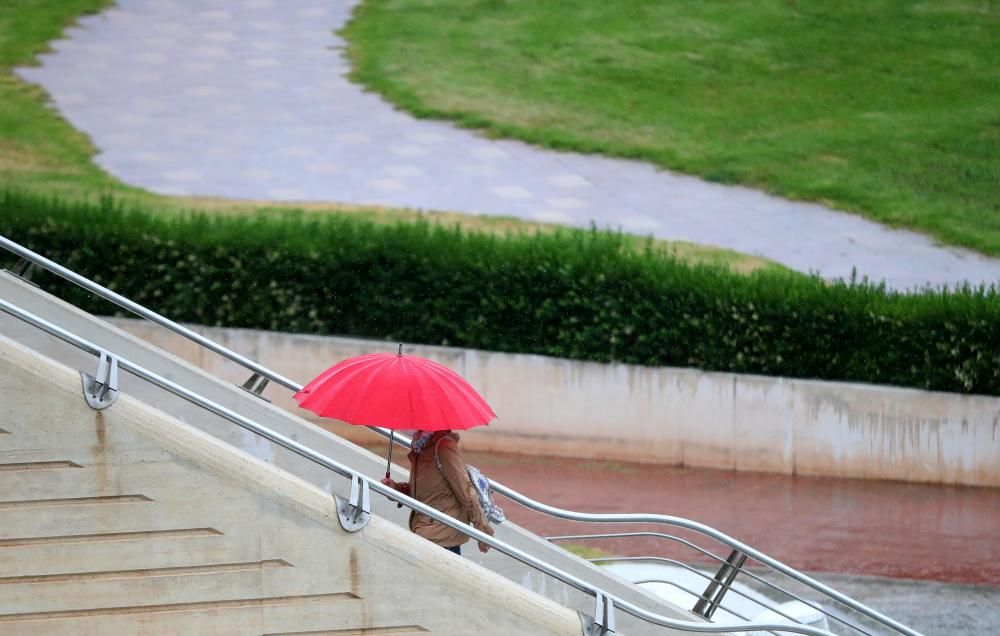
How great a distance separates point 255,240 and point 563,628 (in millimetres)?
9461

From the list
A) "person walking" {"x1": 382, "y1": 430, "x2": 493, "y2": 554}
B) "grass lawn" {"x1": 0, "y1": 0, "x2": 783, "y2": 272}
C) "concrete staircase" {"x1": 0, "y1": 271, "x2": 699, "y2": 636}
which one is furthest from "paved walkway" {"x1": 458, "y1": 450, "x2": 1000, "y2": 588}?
"person walking" {"x1": 382, "y1": 430, "x2": 493, "y2": 554}

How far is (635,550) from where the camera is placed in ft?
43.7

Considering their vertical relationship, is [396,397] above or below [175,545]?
above

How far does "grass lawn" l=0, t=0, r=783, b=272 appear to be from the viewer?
61.3 feet

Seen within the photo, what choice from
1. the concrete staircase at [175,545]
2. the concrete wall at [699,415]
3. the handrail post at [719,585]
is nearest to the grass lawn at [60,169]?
the concrete wall at [699,415]

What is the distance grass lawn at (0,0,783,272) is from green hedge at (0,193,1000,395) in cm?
111

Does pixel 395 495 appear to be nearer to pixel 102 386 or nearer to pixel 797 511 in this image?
pixel 102 386

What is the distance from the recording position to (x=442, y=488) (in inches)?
303

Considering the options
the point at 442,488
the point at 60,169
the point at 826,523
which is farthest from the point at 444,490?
the point at 60,169

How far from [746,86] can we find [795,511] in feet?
39.9

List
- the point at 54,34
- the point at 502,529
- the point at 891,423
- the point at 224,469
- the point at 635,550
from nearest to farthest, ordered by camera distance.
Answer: the point at 224,469 → the point at 502,529 → the point at 635,550 → the point at 891,423 → the point at 54,34

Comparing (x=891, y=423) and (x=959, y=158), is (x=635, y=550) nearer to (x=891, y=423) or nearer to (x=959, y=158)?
(x=891, y=423)

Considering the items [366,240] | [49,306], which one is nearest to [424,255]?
[366,240]

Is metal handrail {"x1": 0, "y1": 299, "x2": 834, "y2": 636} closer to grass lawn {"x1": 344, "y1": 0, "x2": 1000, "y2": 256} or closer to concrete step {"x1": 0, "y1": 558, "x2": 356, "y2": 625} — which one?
concrete step {"x1": 0, "y1": 558, "x2": 356, "y2": 625}
